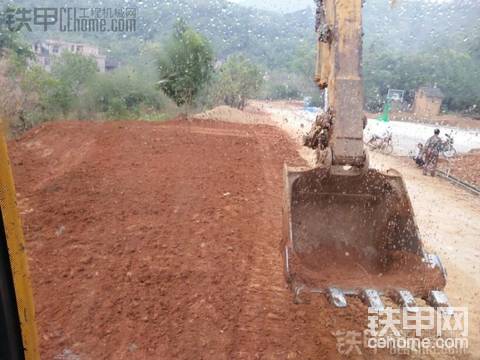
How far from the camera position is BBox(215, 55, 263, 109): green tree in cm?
2789

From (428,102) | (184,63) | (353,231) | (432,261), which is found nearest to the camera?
(432,261)

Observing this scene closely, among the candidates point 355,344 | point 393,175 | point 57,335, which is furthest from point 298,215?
point 57,335

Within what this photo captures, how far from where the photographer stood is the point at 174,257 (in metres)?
5.04

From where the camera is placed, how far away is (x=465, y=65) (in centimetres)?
3647

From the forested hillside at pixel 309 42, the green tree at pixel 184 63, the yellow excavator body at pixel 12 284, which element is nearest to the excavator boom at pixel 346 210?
the yellow excavator body at pixel 12 284

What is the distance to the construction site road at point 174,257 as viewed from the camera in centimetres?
368

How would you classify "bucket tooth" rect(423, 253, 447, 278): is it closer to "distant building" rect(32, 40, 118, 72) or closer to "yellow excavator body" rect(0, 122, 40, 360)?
"yellow excavator body" rect(0, 122, 40, 360)

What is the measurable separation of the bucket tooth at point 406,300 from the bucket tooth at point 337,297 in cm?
38

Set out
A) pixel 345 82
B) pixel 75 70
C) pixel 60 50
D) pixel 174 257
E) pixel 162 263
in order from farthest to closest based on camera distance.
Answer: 1. pixel 60 50
2. pixel 75 70
3. pixel 174 257
4. pixel 162 263
5. pixel 345 82

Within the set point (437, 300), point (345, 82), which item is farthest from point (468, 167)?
point (437, 300)

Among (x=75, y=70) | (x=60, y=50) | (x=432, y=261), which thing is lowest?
(x=432, y=261)

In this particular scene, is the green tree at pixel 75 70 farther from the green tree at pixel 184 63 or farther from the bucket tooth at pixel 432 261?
the bucket tooth at pixel 432 261

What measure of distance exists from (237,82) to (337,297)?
1087 inches

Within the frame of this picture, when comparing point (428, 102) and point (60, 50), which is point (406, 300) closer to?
point (60, 50)
